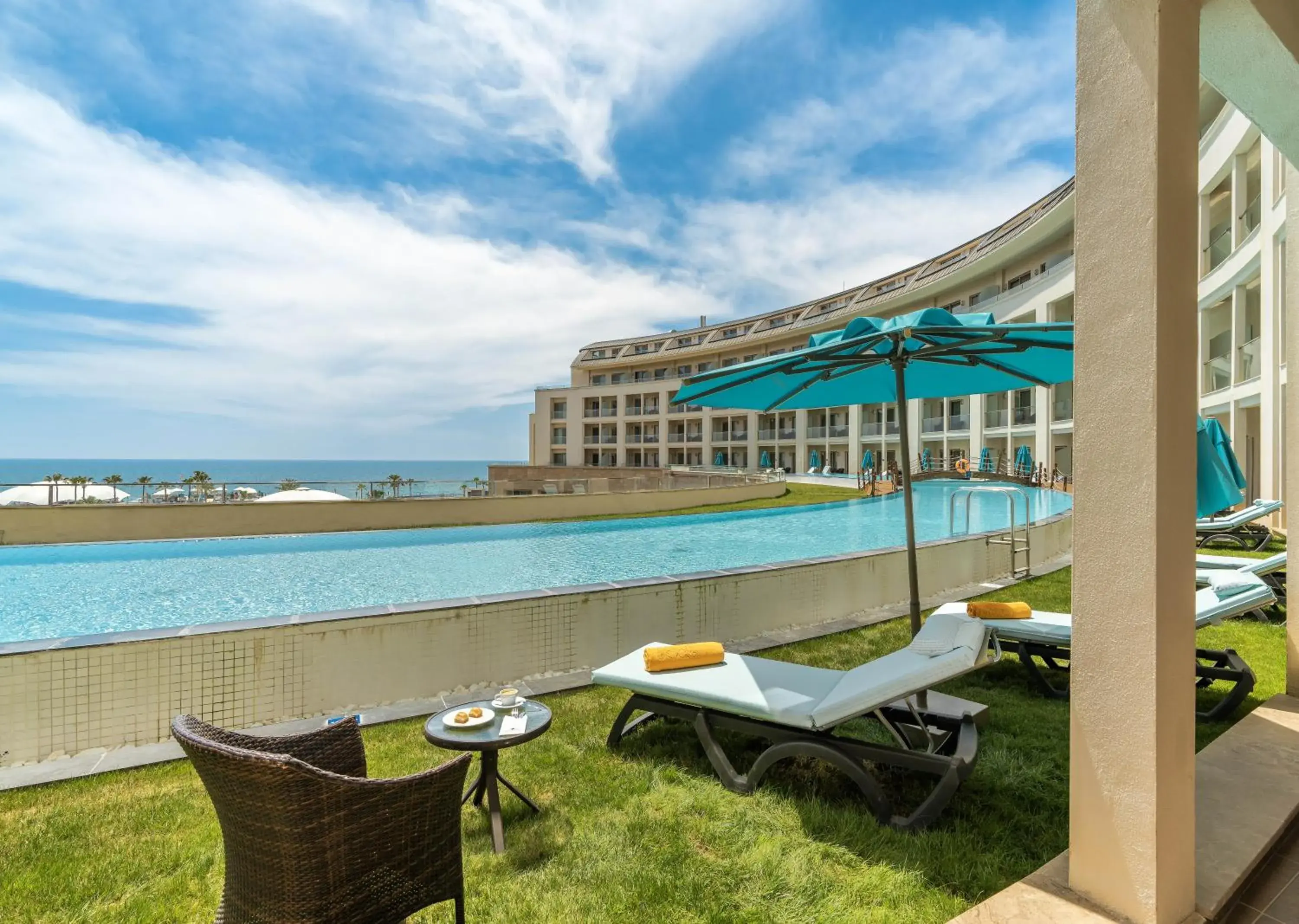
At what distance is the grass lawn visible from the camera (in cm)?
223

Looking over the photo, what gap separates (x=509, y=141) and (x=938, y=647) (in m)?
15.3

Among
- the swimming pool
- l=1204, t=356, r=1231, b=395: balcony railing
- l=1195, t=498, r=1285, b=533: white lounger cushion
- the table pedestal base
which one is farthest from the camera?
l=1204, t=356, r=1231, b=395: balcony railing

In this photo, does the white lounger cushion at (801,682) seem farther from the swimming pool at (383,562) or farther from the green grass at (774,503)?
the green grass at (774,503)

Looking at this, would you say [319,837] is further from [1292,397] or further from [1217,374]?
[1217,374]

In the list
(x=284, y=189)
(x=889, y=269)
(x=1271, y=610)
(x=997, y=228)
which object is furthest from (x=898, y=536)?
(x=889, y=269)

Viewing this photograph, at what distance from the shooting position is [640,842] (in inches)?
103

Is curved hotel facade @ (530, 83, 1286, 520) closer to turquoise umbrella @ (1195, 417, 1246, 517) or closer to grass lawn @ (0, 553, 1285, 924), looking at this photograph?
turquoise umbrella @ (1195, 417, 1246, 517)

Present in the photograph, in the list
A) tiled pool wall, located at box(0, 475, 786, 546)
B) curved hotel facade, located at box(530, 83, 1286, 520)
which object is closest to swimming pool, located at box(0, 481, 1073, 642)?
tiled pool wall, located at box(0, 475, 786, 546)

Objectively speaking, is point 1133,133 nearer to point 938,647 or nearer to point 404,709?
point 938,647

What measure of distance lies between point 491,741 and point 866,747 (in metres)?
1.70

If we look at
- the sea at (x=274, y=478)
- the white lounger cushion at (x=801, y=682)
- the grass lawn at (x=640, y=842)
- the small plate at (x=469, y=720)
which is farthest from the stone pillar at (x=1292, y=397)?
the sea at (x=274, y=478)

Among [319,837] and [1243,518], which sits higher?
[1243,518]

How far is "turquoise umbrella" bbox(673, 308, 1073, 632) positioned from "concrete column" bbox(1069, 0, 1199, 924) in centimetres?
190

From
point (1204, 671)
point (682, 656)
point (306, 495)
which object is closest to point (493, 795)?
point (682, 656)
